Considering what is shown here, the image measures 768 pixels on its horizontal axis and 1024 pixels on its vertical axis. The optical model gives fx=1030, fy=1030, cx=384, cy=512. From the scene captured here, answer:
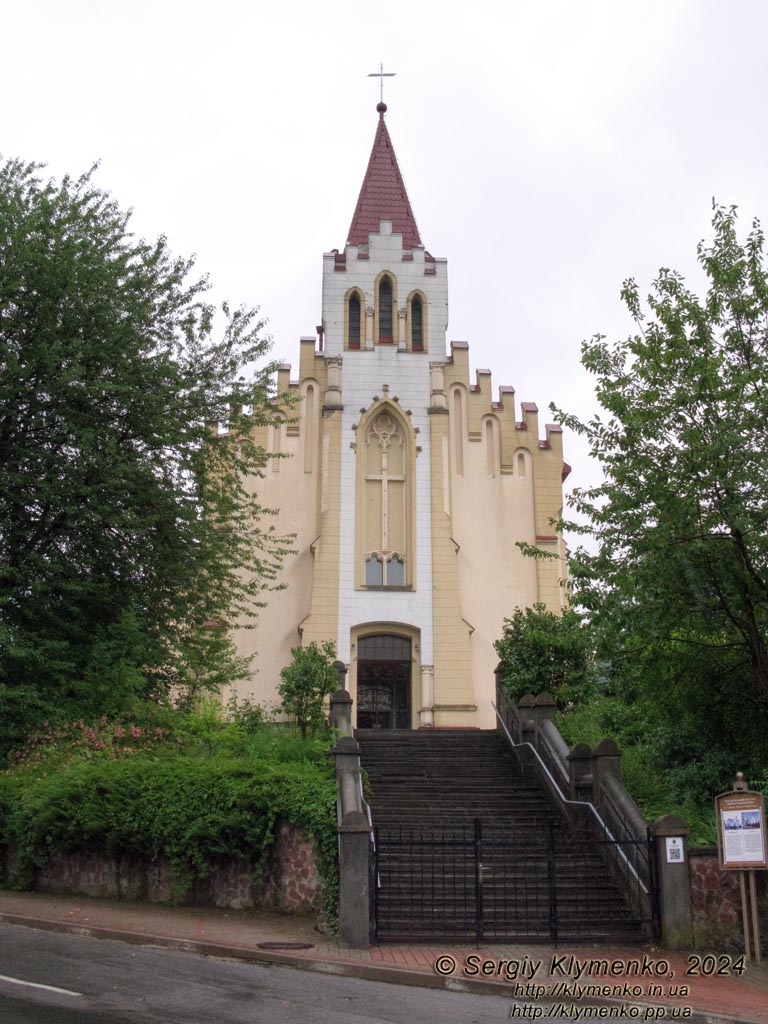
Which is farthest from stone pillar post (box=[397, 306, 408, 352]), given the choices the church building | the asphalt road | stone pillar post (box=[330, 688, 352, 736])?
the asphalt road

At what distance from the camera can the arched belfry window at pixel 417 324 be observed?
3069cm

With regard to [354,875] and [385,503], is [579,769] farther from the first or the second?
[385,503]

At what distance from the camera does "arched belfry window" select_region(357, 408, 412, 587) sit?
28750mm

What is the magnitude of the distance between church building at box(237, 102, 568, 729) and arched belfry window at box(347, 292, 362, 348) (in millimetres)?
44

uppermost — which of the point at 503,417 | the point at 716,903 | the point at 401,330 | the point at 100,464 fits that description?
the point at 401,330

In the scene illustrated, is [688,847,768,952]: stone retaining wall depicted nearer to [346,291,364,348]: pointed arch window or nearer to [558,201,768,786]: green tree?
[558,201,768,786]: green tree

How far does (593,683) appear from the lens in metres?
23.1

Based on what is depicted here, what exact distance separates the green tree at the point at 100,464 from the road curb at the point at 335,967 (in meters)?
6.44

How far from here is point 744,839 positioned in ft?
39.0

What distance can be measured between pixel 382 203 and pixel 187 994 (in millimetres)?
29101

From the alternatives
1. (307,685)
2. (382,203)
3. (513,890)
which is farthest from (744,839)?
(382,203)

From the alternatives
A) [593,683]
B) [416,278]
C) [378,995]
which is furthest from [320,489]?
[378,995]

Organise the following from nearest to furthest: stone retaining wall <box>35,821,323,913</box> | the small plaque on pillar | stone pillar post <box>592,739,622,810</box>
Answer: the small plaque on pillar < stone retaining wall <box>35,821,323,913</box> < stone pillar post <box>592,739,622,810</box>

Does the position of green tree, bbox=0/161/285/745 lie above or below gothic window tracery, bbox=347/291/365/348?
below
